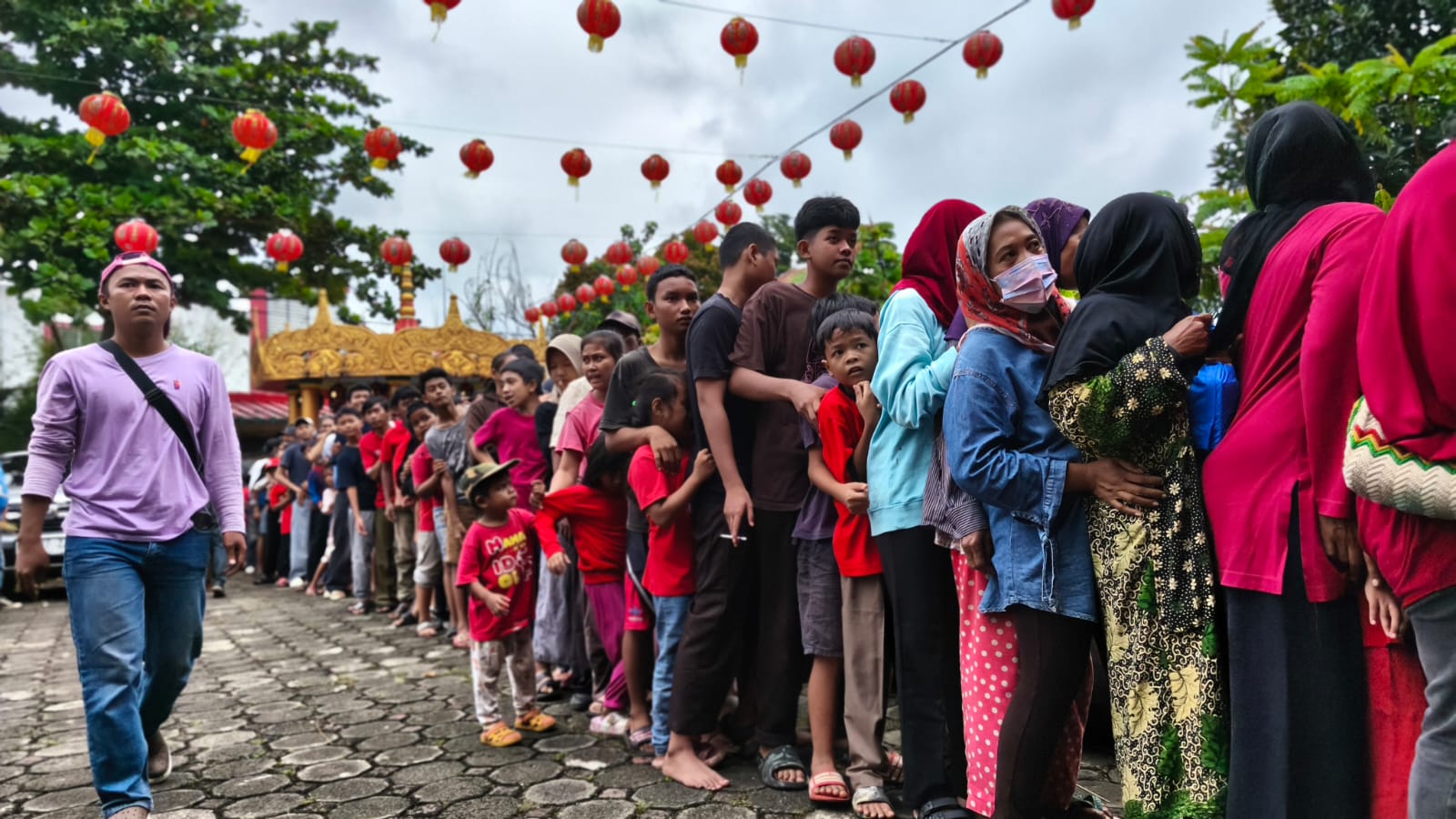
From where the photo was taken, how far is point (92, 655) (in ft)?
10.2

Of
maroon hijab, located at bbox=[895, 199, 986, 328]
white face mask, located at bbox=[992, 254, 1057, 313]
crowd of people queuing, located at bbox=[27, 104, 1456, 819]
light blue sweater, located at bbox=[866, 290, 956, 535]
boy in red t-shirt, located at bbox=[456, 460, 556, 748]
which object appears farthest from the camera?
boy in red t-shirt, located at bbox=[456, 460, 556, 748]

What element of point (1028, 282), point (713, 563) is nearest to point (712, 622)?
point (713, 563)

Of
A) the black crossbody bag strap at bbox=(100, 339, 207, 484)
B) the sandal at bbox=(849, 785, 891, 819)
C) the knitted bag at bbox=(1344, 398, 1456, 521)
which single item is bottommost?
the sandal at bbox=(849, 785, 891, 819)

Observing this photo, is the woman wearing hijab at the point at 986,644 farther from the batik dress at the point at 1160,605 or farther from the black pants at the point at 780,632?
the black pants at the point at 780,632

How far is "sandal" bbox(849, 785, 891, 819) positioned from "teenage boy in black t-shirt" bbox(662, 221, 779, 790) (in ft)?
1.79

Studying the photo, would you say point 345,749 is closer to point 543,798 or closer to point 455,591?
point 543,798

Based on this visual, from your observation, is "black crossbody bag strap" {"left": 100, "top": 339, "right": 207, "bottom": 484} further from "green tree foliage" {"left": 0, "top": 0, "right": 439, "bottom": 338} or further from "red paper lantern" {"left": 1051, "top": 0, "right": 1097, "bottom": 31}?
"green tree foliage" {"left": 0, "top": 0, "right": 439, "bottom": 338}

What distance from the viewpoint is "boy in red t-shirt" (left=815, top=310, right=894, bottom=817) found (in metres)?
3.09

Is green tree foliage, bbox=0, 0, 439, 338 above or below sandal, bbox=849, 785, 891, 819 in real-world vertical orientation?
above

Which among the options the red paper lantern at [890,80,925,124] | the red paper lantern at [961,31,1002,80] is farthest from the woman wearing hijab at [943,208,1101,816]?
the red paper lantern at [890,80,925,124]

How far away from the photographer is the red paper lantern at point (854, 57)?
877 centimetres

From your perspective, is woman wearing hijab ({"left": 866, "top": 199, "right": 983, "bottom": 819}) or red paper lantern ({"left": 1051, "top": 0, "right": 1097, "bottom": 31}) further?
red paper lantern ({"left": 1051, "top": 0, "right": 1097, "bottom": 31})

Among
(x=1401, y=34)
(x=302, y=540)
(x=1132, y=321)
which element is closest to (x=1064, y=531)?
(x=1132, y=321)

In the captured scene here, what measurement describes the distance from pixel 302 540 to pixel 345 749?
25.0ft
